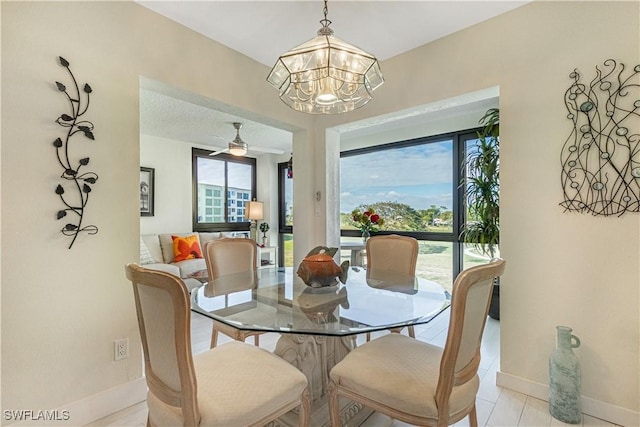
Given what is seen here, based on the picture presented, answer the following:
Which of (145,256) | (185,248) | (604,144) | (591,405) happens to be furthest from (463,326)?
(185,248)

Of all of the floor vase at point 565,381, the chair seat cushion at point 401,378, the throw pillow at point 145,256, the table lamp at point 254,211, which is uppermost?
the table lamp at point 254,211

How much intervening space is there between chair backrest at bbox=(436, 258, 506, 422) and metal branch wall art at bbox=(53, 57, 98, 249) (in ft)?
6.58

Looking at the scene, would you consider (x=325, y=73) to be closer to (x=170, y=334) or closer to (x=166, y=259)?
(x=170, y=334)

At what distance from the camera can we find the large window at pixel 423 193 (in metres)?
3.91

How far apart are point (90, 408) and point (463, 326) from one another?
Answer: 2087 millimetres

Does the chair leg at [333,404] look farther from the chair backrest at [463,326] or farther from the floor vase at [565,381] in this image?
the floor vase at [565,381]

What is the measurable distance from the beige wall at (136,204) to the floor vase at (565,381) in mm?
152

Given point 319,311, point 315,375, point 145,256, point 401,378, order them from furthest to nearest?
point 145,256
point 315,375
point 319,311
point 401,378

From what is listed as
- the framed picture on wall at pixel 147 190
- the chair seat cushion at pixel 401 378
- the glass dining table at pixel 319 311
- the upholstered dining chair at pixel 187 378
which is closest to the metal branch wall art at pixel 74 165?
the glass dining table at pixel 319 311

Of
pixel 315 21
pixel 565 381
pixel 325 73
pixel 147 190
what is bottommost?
pixel 565 381

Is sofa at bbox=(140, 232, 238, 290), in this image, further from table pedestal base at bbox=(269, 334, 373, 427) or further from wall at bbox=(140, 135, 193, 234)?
table pedestal base at bbox=(269, 334, 373, 427)

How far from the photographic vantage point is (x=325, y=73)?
5.21 ft

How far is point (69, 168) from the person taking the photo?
1686 mm

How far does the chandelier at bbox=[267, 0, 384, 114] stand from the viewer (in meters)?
1.53
